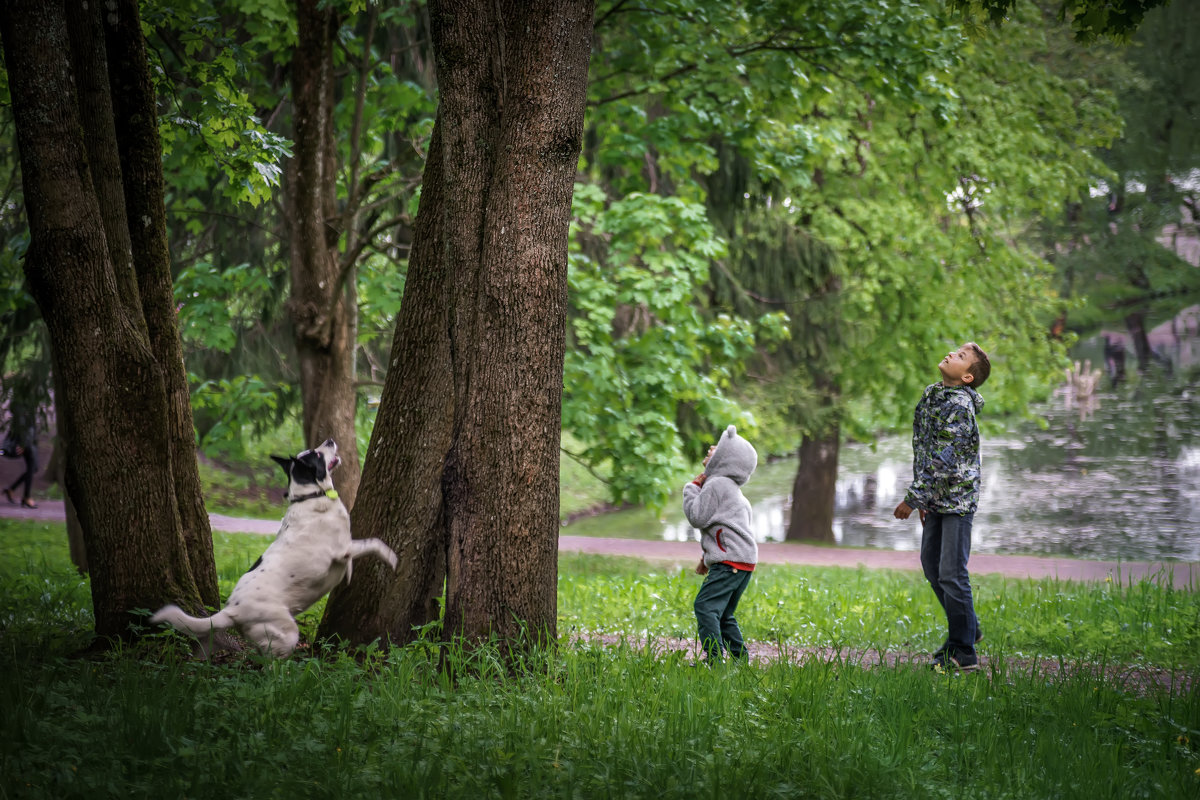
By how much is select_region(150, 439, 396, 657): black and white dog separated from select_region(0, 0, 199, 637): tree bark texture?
50cm

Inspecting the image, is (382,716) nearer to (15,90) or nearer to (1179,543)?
(15,90)

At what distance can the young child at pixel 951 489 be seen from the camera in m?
5.82

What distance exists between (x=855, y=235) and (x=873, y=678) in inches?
532

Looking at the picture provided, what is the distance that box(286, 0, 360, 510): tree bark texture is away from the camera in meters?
9.33

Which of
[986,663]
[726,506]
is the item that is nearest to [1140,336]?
[986,663]

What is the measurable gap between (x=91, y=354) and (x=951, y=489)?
16.6 feet

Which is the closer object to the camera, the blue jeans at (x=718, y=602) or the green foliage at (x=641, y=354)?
the blue jeans at (x=718, y=602)

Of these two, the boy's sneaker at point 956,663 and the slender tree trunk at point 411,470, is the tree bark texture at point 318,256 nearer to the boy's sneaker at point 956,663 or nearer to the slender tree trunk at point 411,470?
the slender tree trunk at point 411,470

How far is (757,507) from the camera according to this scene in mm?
26984

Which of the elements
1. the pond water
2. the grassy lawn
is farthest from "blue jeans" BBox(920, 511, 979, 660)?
the pond water

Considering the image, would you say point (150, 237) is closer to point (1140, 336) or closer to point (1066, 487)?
point (1066, 487)

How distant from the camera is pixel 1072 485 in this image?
27438 millimetres

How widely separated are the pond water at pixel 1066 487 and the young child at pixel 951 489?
459 inches

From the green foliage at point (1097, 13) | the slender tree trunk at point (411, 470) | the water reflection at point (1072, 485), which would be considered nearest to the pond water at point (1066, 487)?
the water reflection at point (1072, 485)
